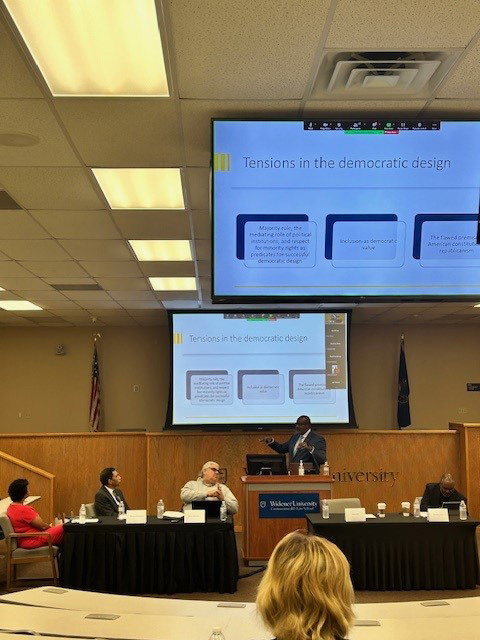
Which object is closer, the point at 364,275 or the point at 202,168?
the point at 364,275

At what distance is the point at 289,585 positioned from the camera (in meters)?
1.98

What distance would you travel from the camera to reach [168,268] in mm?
8586

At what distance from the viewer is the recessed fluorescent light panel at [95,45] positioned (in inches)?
113

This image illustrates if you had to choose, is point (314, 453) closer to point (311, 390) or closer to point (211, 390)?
point (311, 390)

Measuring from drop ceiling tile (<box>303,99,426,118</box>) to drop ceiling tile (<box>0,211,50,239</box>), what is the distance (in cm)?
307

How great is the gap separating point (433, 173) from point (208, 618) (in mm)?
2432

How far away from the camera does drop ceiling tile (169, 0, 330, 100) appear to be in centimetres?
285

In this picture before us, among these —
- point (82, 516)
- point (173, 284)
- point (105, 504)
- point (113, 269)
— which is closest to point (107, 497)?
point (105, 504)

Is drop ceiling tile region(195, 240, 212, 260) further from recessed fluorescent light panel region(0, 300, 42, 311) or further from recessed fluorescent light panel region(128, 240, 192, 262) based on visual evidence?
recessed fluorescent light panel region(0, 300, 42, 311)

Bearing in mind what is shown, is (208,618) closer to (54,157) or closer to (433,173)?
(433,173)

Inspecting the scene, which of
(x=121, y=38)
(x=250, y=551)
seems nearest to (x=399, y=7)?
(x=121, y=38)

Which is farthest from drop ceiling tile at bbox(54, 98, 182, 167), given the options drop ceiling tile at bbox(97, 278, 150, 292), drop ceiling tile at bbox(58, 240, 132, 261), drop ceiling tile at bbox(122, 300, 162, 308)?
drop ceiling tile at bbox(122, 300, 162, 308)

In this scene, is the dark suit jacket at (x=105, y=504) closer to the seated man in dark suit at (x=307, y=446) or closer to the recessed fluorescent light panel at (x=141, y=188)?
the seated man in dark suit at (x=307, y=446)

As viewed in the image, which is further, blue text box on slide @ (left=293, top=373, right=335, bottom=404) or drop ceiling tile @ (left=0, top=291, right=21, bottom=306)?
blue text box on slide @ (left=293, top=373, right=335, bottom=404)
